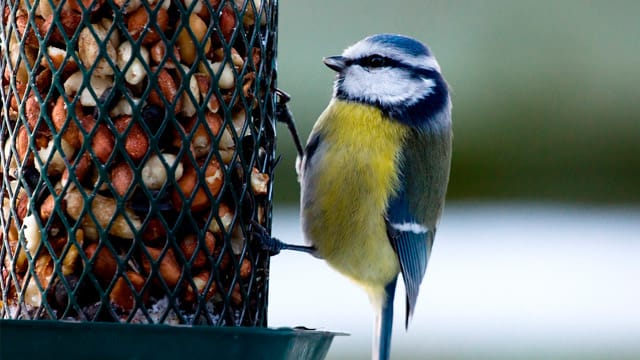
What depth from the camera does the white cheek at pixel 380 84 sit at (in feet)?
8.42

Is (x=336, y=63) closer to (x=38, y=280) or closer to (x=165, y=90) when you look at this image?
(x=165, y=90)

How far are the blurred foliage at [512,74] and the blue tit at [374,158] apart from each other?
5.74 ft

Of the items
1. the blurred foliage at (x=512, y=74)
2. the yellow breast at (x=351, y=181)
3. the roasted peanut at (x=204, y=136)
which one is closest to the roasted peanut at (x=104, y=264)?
the roasted peanut at (x=204, y=136)

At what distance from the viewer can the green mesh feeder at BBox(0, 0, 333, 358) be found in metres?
1.89

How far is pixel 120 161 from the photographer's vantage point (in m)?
1.90

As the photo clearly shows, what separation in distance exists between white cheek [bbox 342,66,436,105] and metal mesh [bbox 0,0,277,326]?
23.7 inches


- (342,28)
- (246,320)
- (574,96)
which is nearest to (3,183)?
(246,320)

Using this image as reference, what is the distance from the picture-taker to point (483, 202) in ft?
15.8

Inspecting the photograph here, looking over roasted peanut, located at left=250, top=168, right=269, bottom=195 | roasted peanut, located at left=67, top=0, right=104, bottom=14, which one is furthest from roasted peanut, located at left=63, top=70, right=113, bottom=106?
roasted peanut, located at left=250, top=168, right=269, bottom=195

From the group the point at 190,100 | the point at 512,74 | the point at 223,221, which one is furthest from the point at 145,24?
the point at 512,74

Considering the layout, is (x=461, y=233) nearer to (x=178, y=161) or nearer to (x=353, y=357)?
(x=353, y=357)

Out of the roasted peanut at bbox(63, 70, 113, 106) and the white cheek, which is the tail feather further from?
the roasted peanut at bbox(63, 70, 113, 106)

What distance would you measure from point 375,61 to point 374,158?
216 mm

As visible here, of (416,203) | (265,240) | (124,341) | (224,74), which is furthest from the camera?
(416,203)
